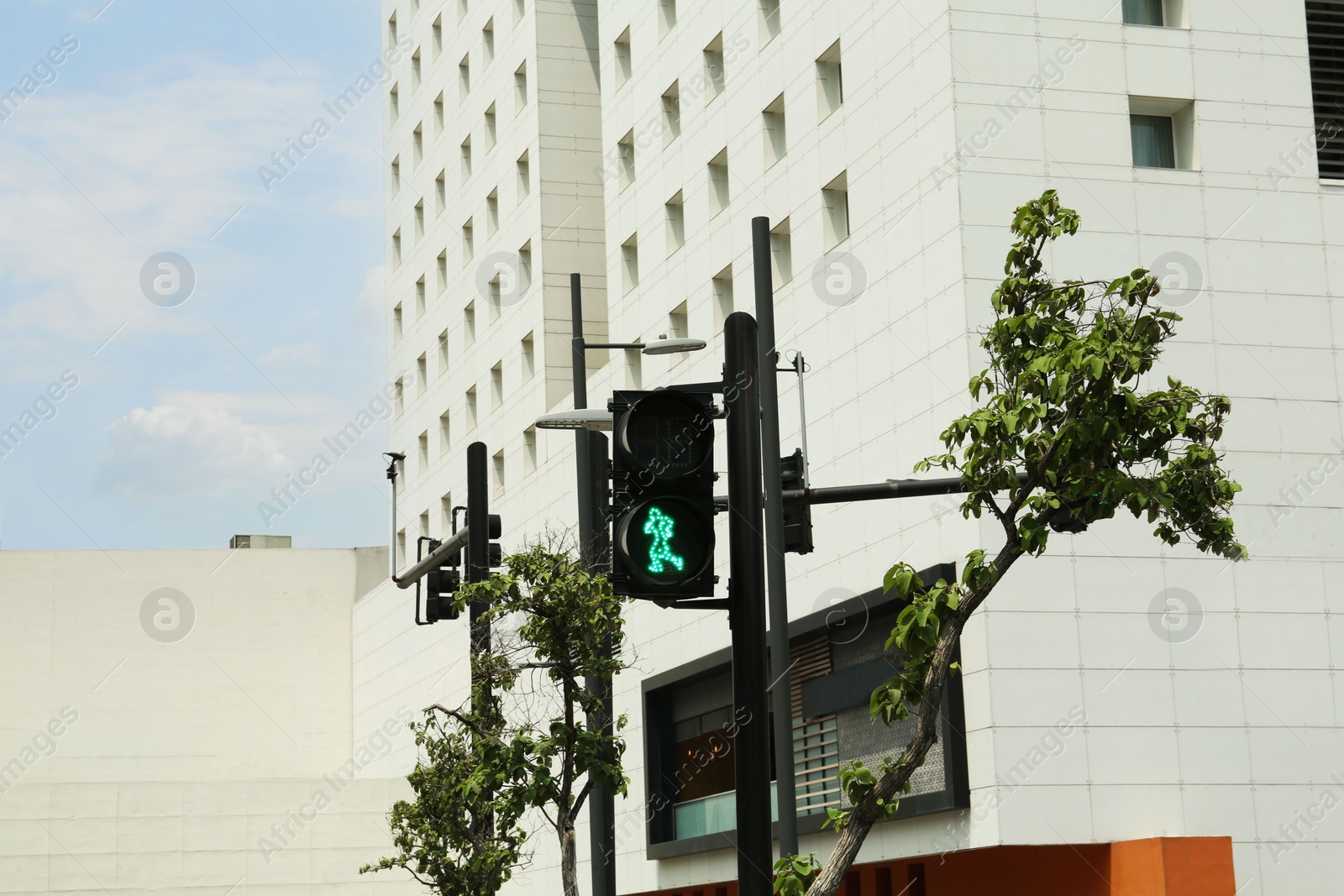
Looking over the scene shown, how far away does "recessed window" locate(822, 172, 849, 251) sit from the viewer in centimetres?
2522

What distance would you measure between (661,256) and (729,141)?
3.32 m

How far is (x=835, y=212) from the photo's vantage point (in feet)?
83.7

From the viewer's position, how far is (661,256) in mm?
31562

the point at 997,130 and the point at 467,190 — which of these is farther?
the point at 467,190

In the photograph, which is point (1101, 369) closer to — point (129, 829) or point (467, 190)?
point (467, 190)

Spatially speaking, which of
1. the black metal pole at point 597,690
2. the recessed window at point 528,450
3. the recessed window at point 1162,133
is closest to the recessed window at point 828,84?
the recessed window at point 1162,133

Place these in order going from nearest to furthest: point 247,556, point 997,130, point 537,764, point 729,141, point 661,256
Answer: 1. point 537,764
2. point 997,130
3. point 729,141
4. point 661,256
5. point 247,556

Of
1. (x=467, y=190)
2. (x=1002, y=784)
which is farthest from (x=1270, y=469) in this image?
(x=467, y=190)

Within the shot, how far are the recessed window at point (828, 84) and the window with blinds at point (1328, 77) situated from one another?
665 centimetres

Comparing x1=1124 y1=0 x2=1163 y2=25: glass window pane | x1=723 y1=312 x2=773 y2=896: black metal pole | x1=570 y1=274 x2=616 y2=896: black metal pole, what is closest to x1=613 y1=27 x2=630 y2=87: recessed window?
x1=1124 y1=0 x2=1163 y2=25: glass window pane

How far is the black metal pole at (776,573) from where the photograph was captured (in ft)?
46.4

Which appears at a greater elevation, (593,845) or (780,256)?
(780,256)

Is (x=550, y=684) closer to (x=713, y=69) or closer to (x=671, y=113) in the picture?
(x=713, y=69)

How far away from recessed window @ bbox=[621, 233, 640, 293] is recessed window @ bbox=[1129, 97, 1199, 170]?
1296 centimetres
